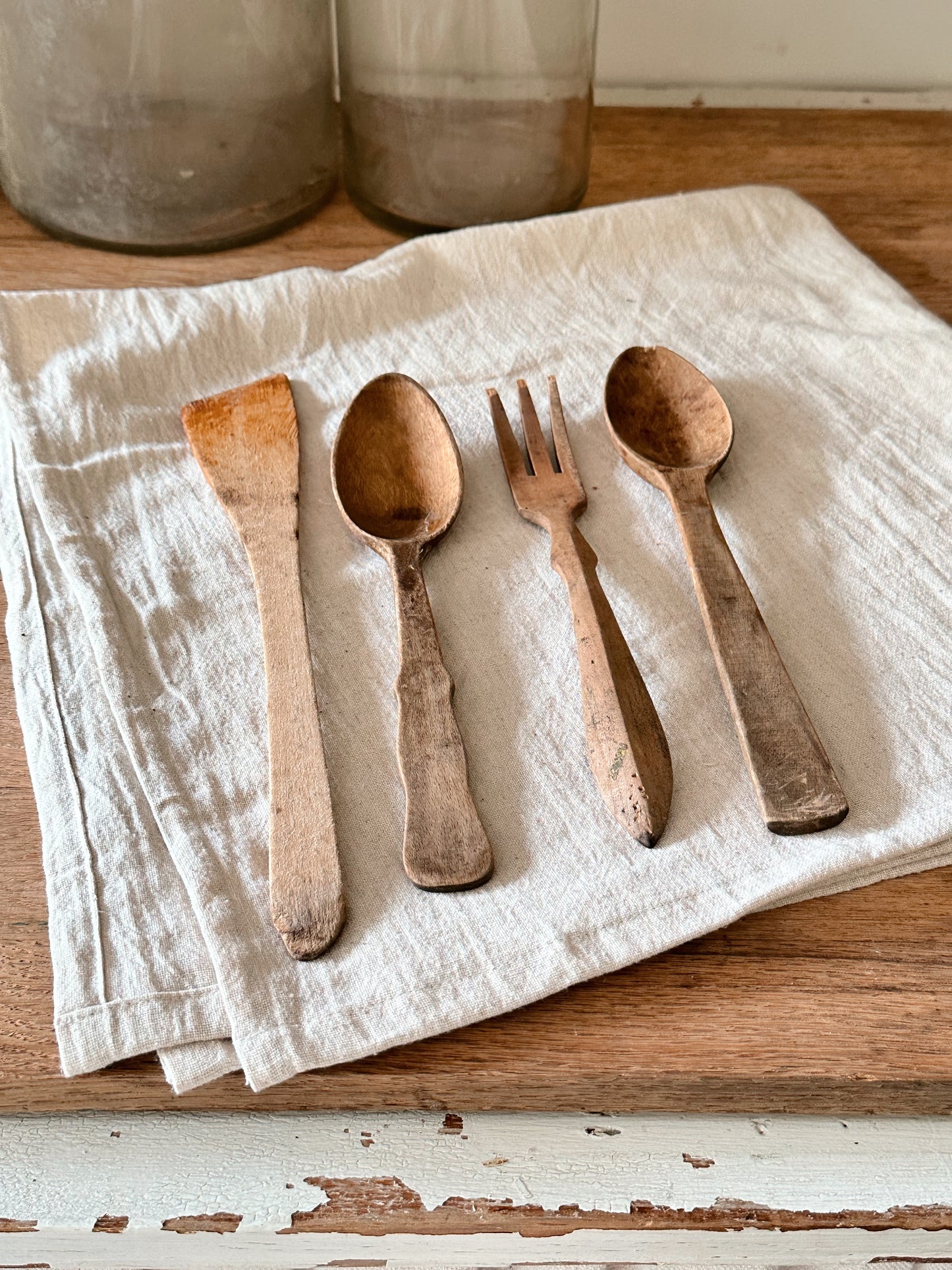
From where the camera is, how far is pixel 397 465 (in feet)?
1.80

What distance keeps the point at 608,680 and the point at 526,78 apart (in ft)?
1.39

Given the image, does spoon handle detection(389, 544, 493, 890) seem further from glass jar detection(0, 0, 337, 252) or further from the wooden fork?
glass jar detection(0, 0, 337, 252)

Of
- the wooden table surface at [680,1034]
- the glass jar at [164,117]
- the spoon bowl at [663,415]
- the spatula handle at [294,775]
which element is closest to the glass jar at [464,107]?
the glass jar at [164,117]

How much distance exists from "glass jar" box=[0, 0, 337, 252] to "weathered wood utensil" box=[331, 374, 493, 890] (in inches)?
8.2

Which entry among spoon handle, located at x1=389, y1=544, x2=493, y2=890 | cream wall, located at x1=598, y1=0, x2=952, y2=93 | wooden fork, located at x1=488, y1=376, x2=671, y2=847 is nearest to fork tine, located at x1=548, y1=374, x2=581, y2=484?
wooden fork, located at x1=488, y1=376, x2=671, y2=847

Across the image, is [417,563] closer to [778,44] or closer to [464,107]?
[464,107]

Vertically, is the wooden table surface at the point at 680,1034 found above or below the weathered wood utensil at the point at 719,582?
below

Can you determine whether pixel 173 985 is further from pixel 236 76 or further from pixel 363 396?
pixel 236 76

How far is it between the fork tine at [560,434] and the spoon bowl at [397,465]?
1.9 inches

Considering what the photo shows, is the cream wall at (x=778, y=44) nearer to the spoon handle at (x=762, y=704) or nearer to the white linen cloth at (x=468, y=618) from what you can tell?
the white linen cloth at (x=468, y=618)

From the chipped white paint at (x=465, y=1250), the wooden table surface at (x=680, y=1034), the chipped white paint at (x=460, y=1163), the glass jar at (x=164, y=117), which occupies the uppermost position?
the glass jar at (x=164, y=117)

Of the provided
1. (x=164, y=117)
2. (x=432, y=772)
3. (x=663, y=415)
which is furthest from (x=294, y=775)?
(x=164, y=117)

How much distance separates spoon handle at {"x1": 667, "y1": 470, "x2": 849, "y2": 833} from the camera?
410 millimetres

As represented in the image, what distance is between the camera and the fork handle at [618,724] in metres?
0.41
